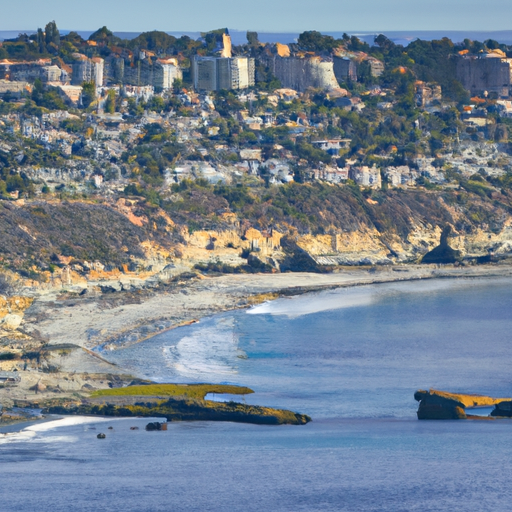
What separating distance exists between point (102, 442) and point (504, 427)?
948 cm

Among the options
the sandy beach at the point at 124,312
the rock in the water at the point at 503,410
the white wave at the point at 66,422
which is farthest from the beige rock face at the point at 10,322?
the rock in the water at the point at 503,410

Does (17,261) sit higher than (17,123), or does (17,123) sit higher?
(17,123)

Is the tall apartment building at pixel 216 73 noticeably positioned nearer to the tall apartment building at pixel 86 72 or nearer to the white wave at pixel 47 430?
the tall apartment building at pixel 86 72

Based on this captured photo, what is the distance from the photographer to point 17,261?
4928 centimetres

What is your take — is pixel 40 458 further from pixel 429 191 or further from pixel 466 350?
pixel 429 191

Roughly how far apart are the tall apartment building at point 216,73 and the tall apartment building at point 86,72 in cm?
671

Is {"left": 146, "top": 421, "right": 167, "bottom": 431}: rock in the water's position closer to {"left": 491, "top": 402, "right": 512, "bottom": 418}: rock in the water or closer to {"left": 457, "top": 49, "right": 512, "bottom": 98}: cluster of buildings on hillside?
{"left": 491, "top": 402, "right": 512, "bottom": 418}: rock in the water

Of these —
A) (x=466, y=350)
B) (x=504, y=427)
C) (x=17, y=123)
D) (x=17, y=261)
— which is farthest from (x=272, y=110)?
(x=504, y=427)

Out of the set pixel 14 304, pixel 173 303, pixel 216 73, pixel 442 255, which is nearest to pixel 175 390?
pixel 14 304

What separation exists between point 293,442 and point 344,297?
22040 millimetres

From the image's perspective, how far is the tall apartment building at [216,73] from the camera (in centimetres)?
8288

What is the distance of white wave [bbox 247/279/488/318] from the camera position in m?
49.6

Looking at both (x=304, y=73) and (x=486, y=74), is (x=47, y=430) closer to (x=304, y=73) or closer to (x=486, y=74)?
(x=304, y=73)

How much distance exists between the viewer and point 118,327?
43281 millimetres
